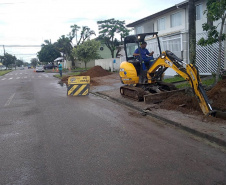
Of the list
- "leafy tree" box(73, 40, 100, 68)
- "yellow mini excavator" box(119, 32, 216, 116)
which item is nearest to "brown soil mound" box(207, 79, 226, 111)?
"yellow mini excavator" box(119, 32, 216, 116)

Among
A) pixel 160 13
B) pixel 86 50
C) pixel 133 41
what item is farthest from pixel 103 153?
pixel 86 50

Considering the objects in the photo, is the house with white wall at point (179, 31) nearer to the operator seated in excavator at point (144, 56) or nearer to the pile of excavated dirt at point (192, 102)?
the operator seated in excavator at point (144, 56)

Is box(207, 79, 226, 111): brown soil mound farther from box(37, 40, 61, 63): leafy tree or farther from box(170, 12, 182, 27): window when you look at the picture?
box(37, 40, 61, 63): leafy tree

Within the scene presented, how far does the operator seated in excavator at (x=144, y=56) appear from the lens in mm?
9719

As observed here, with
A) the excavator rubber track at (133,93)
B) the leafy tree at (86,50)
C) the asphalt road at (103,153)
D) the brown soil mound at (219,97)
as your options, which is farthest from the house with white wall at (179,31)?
the asphalt road at (103,153)

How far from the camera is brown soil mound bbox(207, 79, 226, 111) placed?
7.32m

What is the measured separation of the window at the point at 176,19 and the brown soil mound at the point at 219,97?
17285 millimetres

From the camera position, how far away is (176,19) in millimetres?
24938

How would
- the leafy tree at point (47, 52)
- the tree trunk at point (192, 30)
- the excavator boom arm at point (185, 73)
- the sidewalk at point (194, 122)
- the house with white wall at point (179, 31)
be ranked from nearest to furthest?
the sidewalk at point (194, 122)
the excavator boom arm at point (185, 73)
the tree trunk at point (192, 30)
the house with white wall at point (179, 31)
the leafy tree at point (47, 52)

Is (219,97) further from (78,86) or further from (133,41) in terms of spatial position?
(78,86)

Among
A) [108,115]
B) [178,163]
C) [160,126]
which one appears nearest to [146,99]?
[108,115]

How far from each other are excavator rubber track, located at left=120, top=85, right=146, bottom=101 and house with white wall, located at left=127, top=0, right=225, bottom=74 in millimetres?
2737

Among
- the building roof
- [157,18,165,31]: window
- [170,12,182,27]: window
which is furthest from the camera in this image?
[157,18,165,31]: window

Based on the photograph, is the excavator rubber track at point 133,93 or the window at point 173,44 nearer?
the excavator rubber track at point 133,93
